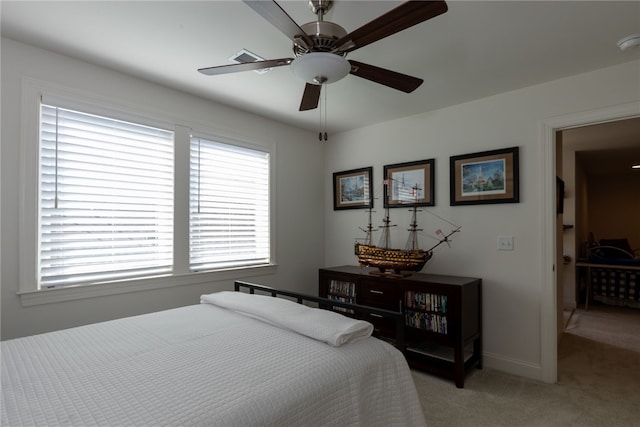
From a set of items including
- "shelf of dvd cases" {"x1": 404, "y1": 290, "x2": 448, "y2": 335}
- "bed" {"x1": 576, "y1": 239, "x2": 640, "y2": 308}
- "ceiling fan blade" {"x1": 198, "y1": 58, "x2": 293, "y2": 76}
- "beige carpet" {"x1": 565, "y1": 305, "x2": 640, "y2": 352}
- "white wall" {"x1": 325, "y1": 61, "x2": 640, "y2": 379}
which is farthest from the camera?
"bed" {"x1": 576, "y1": 239, "x2": 640, "y2": 308}

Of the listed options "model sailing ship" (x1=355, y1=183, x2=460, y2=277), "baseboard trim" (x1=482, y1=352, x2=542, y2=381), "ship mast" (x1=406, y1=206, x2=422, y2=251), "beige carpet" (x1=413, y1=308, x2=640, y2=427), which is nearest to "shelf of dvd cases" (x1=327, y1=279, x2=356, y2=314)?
"model sailing ship" (x1=355, y1=183, x2=460, y2=277)

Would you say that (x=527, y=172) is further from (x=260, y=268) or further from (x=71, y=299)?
(x=71, y=299)

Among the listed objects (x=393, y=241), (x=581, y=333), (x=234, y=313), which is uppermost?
(x=393, y=241)

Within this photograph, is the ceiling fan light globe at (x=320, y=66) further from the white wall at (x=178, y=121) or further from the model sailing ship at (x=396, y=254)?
the model sailing ship at (x=396, y=254)

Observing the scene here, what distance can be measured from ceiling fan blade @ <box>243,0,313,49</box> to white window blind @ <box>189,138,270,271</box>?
1.86 meters

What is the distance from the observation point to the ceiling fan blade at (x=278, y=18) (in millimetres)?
1234

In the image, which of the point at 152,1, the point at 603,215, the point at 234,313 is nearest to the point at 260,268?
the point at 234,313

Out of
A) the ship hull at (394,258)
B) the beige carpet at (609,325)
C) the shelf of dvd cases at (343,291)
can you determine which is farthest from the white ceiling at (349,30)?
the beige carpet at (609,325)

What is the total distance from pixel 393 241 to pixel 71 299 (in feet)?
9.37

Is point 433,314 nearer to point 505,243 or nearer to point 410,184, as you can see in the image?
point 505,243

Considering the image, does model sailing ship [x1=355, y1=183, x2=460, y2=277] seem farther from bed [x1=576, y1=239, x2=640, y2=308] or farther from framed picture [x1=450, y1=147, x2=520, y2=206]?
bed [x1=576, y1=239, x2=640, y2=308]

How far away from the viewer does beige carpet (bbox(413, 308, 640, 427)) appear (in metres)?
2.16

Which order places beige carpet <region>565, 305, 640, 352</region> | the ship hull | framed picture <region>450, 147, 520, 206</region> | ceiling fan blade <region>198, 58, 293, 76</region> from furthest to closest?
1. beige carpet <region>565, 305, 640, 352</region>
2. the ship hull
3. framed picture <region>450, 147, 520, 206</region>
4. ceiling fan blade <region>198, 58, 293, 76</region>

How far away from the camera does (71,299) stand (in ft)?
7.63
